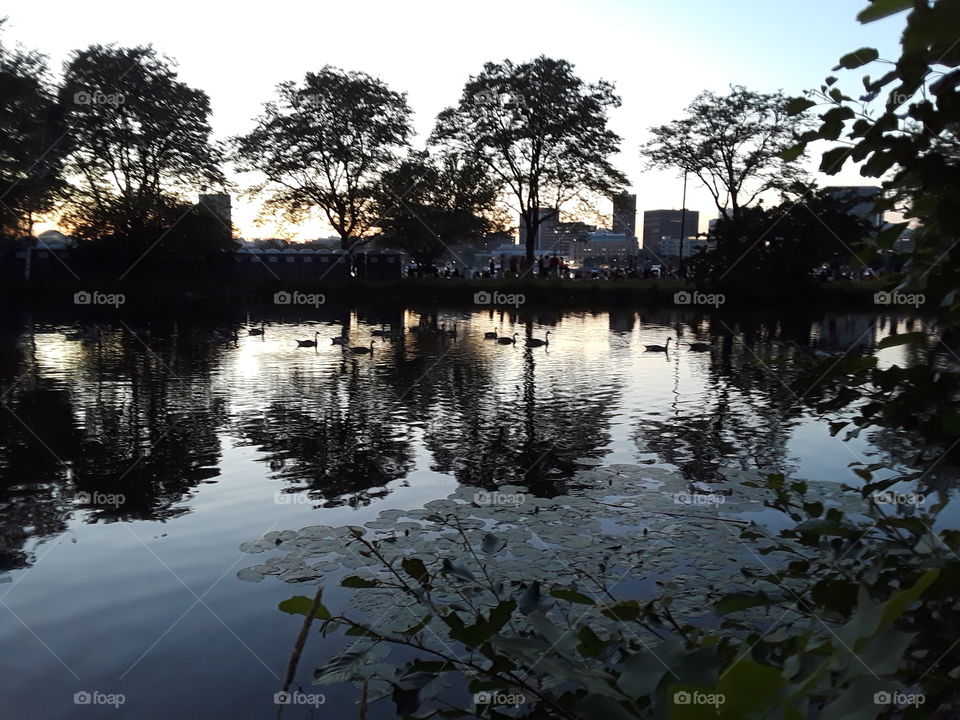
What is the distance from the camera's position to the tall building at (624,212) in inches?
1900

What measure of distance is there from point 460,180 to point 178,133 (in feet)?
54.7

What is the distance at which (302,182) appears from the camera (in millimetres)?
48156

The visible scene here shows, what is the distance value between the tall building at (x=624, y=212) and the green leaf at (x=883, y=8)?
157 ft

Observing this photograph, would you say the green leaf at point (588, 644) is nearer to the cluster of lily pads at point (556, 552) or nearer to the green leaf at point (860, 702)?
the green leaf at point (860, 702)

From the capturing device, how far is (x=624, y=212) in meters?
49.4

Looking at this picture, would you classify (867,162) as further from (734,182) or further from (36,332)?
(734,182)

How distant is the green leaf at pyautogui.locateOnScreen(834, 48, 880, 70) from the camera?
195cm

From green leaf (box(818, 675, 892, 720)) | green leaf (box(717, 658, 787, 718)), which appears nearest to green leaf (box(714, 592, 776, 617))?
green leaf (box(818, 675, 892, 720))

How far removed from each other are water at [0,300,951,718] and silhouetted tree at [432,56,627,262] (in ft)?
92.1

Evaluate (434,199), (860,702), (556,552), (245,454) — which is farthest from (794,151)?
(434,199)

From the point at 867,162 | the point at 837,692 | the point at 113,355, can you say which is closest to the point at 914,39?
the point at 867,162

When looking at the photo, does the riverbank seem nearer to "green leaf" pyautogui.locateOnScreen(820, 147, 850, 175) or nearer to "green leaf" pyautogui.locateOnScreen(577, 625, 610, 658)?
"green leaf" pyautogui.locateOnScreen(820, 147, 850, 175)

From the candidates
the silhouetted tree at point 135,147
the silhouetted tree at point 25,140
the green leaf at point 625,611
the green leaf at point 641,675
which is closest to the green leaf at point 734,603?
the green leaf at point 625,611

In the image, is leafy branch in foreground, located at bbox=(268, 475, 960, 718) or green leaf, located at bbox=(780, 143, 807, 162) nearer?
leafy branch in foreground, located at bbox=(268, 475, 960, 718)
